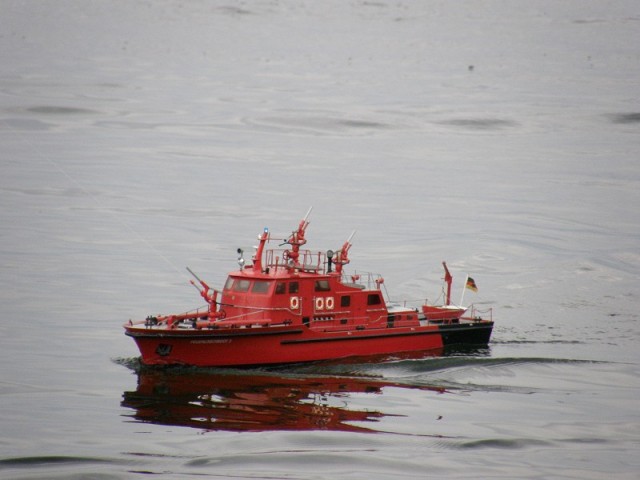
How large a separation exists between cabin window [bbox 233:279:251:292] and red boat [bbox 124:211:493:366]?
0.03 metres

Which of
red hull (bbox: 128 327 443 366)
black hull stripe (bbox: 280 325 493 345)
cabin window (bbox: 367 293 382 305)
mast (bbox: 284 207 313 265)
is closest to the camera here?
red hull (bbox: 128 327 443 366)

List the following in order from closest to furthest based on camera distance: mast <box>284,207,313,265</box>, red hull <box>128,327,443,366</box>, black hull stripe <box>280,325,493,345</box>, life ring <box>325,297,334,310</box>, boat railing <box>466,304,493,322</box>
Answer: red hull <box>128,327,443,366</box>
black hull stripe <box>280,325,493,345</box>
mast <box>284,207,313,265</box>
life ring <box>325,297,334,310</box>
boat railing <box>466,304,493,322</box>

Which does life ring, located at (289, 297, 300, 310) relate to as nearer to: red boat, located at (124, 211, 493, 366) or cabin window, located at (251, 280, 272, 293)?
red boat, located at (124, 211, 493, 366)

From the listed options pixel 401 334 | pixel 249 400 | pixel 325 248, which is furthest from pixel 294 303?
pixel 325 248

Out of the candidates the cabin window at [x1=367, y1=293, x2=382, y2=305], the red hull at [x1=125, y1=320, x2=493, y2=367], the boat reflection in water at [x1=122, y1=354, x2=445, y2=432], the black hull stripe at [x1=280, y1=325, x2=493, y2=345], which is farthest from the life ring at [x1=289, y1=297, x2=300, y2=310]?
the cabin window at [x1=367, y1=293, x2=382, y2=305]

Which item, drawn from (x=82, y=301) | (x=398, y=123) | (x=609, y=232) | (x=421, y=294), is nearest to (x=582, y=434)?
(x=421, y=294)

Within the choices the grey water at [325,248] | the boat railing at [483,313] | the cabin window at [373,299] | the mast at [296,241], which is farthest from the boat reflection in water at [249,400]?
the boat railing at [483,313]

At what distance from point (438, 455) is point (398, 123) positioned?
97.2 m

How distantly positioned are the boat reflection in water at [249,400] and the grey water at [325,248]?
0.44 ft

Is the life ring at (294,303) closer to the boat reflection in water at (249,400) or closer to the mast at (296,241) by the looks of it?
the mast at (296,241)

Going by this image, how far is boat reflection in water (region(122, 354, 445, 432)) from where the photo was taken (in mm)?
38281

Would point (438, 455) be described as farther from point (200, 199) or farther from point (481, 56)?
point (481, 56)

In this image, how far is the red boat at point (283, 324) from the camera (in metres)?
44.3

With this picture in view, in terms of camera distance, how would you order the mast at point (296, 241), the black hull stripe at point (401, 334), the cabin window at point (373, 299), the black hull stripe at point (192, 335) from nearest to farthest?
1. the black hull stripe at point (192, 335)
2. the black hull stripe at point (401, 334)
3. the mast at point (296, 241)
4. the cabin window at point (373, 299)
